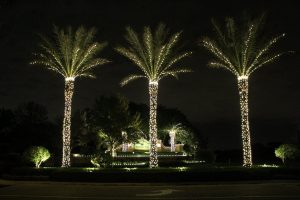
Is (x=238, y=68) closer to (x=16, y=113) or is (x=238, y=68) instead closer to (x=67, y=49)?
(x=67, y=49)

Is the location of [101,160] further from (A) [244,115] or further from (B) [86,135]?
(B) [86,135]

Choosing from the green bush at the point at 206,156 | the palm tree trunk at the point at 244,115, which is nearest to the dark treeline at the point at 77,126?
the green bush at the point at 206,156

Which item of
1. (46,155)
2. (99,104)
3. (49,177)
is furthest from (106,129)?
(49,177)

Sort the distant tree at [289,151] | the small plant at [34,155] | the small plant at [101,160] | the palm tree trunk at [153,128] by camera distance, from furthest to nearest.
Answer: the distant tree at [289,151], the small plant at [34,155], the small plant at [101,160], the palm tree trunk at [153,128]

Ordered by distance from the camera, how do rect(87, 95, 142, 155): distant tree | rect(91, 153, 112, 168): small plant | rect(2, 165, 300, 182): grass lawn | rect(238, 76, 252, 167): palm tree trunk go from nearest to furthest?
rect(2, 165, 300, 182): grass lawn < rect(238, 76, 252, 167): palm tree trunk < rect(91, 153, 112, 168): small plant < rect(87, 95, 142, 155): distant tree

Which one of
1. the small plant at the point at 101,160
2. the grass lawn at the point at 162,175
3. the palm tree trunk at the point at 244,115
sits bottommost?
the grass lawn at the point at 162,175

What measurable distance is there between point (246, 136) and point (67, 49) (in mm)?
16092

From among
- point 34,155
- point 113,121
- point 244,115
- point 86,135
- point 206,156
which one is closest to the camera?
point 244,115

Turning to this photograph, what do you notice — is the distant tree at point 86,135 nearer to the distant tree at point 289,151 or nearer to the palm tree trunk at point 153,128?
the palm tree trunk at point 153,128

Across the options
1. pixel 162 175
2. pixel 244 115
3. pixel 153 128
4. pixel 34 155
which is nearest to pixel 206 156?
pixel 244 115

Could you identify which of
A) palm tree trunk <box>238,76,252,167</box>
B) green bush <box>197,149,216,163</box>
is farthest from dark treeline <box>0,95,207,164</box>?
palm tree trunk <box>238,76,252,167</box>

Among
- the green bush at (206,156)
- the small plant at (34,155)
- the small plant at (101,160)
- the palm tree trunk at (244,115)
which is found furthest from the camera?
the green bush at (206,156)

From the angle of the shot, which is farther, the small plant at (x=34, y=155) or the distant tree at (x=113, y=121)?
the distant tree at (x=113, y=121)

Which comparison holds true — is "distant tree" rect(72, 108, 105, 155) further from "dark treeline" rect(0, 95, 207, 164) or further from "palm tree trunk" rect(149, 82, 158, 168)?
"palm tree trunk" rect(149, 82, 158, 168)
